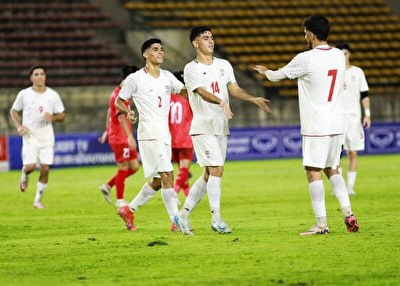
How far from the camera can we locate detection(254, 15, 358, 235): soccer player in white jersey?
11.9 meters

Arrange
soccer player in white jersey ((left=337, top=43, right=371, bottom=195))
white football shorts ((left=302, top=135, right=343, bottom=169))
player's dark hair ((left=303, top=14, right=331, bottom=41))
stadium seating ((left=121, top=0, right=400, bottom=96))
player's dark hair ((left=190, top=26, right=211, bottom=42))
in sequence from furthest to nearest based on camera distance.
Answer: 1. stadium seating ((left=121, top=0, right=400, bottom=96))
2. soccer player in white jersey ((left=337, top=43, right=371, bottom=195))
3. player's dark hair ((left=190, top=26, right=211, bottom=42))
4. white football shorts ((left=302, top=135, right=343, bottom=169))
5. player's dark hair ((left=303, top=14, right=331, bottom=41))

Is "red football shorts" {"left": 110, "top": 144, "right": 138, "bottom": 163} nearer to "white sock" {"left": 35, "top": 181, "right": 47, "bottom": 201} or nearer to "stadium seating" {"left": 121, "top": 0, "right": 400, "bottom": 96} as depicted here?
"white sock" {"left": 35, "top": 181, "right": 47, "bottom": 201}

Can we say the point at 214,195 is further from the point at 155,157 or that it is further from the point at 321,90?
the point at 321,90

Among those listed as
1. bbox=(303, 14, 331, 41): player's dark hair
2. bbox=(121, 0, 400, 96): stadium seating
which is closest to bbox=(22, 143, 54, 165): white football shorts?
bbox=(303, 14, 331, 41): player's dark hair

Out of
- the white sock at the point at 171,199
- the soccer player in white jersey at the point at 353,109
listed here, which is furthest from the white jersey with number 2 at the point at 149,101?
the soccer player in white jersey at the point at 353,109

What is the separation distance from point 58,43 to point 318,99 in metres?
25.0

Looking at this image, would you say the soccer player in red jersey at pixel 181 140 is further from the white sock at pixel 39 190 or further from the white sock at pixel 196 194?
the white sock at pixel 196 194

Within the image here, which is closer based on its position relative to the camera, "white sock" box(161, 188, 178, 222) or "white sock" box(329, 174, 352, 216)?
"white sock" box(329, 174, 352, 216)

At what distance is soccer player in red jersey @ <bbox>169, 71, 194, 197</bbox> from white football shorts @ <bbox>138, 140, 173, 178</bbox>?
15.7 feet

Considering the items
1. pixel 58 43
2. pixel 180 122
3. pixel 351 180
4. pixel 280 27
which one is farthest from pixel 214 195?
pixel 280 27

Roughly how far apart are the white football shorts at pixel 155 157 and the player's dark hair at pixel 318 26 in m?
2.29

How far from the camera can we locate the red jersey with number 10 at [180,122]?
18.4 meters

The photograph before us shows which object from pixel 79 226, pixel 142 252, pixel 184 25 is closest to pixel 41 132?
pixel 79 226

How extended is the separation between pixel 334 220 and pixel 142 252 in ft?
12.7
